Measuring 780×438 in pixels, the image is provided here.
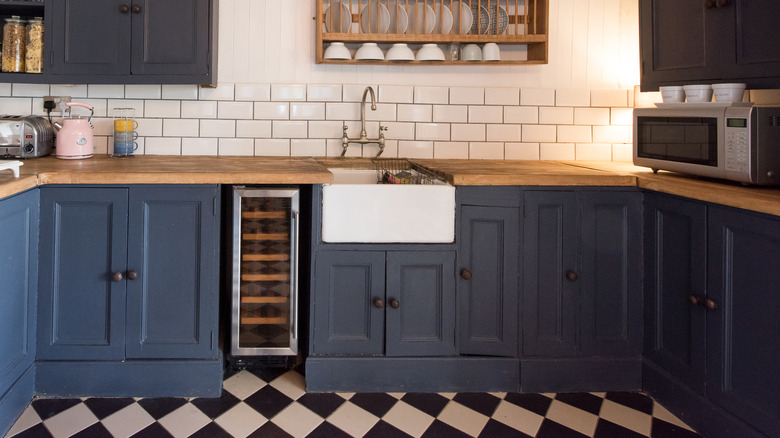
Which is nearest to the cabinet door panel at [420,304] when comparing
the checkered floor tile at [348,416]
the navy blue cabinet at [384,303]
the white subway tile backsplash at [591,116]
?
the navy blue cabinet at [384,303]

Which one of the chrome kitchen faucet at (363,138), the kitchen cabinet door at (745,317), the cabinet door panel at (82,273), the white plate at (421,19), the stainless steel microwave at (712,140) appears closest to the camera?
the kitchen cabinet door at (745,317)

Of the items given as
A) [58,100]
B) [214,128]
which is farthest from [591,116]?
[58,100]

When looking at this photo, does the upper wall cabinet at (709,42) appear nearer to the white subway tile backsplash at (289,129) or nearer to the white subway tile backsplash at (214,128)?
the white subway tile backsplash at (289,129)

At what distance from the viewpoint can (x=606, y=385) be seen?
2.43 meters

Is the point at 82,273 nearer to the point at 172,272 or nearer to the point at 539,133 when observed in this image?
the point at 172,272

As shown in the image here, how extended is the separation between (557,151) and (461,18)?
2.88 ft

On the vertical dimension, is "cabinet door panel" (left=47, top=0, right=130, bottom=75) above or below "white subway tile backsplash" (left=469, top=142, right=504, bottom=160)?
above

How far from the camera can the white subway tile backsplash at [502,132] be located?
3.15 meters

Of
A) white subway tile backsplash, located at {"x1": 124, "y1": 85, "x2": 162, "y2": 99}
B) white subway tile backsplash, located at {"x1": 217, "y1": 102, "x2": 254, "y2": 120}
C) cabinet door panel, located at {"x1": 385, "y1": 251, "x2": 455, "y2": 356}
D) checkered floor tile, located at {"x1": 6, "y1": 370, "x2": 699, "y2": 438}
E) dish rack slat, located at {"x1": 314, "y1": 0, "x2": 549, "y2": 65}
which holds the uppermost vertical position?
dish rack slat, located at {"x1": 314, "y1": 0, "x2": 549, "y2": 65}

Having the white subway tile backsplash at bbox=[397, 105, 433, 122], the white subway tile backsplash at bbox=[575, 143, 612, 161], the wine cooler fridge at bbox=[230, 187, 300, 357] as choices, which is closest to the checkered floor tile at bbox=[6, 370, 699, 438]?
the wine cooler fridge at bbox=[230, 187, 300, 357]

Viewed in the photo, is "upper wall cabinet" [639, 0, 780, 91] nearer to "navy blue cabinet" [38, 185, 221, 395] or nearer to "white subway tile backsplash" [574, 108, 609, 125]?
"white subway tile backsplash" [574, 108, 609, 125]

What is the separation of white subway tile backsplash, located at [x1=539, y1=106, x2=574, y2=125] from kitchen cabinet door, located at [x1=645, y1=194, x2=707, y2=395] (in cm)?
94

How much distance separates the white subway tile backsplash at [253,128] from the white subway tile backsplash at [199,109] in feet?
0.47

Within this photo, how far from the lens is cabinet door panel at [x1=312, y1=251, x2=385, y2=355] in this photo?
2334mm
